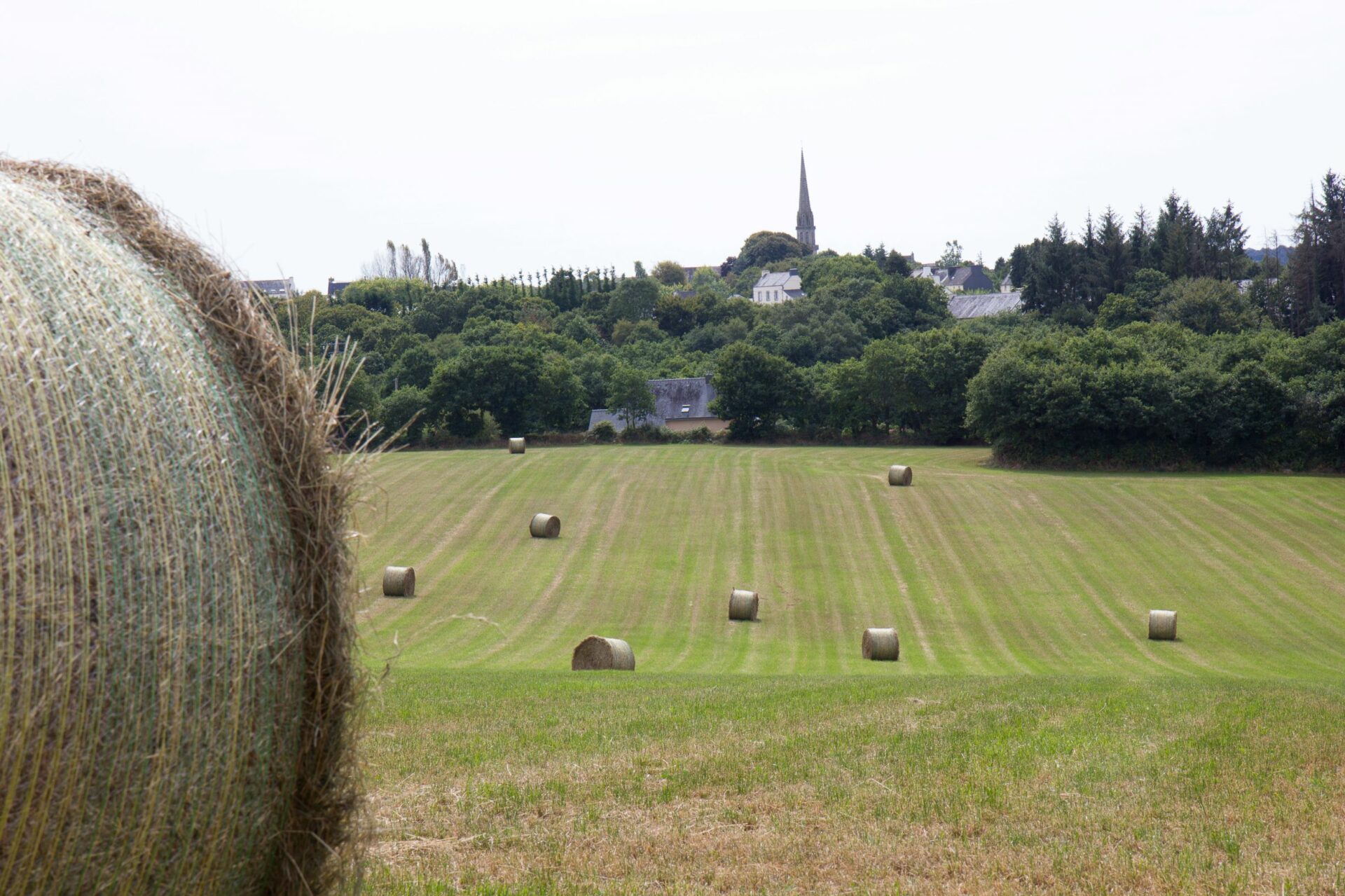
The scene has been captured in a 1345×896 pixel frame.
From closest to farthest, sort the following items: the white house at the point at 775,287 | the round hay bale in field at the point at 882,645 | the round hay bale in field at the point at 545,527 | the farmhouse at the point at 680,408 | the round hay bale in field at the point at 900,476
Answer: the round hay bale in field at the point at 882,645 < the round hay bale in field at the point at 545,527 < the round hay bale in field at the point at 900,476 < the farmhouse at the point at 680,408 < the white house at the point at 775,287

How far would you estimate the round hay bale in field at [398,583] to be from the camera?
103 ft

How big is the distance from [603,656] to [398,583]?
12020 mm

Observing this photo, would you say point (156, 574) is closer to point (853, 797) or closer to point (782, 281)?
→ point (853, 797)

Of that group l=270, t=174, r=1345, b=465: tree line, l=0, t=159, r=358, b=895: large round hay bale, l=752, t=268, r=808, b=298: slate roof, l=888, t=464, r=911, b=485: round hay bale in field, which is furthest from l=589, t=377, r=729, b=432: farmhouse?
l=752, t=268, r=808, b=298: slate roof

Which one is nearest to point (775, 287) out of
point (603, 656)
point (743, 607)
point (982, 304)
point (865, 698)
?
point (982, 304)

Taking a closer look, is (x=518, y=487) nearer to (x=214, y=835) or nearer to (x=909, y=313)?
(x=214, y=835)

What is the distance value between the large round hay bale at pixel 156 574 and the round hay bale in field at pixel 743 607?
974 inches

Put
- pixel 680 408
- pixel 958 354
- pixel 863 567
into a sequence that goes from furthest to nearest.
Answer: pixel 680 408 → pixel 958 354 → pixel 863 567

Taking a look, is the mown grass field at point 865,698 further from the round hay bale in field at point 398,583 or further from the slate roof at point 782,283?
the slate roof at point 782,283

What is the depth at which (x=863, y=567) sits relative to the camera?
36156 mm

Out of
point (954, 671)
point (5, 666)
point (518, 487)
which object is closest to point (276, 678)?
point (5, 666)

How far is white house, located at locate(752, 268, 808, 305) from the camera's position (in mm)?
182875

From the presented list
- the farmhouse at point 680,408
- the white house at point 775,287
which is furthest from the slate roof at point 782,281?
the farmhouse at point 680,408

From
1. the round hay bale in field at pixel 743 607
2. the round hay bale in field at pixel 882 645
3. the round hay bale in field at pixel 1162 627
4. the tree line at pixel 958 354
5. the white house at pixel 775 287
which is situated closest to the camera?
the round hay bale in field at pixel 882 645
